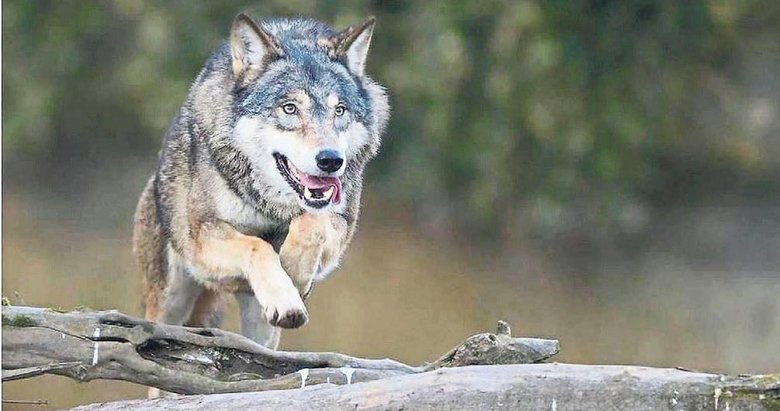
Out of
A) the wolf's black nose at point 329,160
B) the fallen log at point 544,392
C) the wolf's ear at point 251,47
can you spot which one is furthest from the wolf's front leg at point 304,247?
the fallen log at point 544,392

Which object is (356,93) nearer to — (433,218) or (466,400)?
(466,400)

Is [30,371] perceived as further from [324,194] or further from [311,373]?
[324,194]

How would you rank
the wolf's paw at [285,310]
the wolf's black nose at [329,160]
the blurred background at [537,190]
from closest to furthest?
the wolf's paw at [285,310], the wolf's black nose at [329,160], the blurred background at [537,190]

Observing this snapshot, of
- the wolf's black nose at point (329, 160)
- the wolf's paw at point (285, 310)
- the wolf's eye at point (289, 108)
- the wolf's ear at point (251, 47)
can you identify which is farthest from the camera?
the wolf's ear at point (251, 47)

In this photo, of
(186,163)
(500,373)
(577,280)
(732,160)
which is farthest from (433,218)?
(500,373)

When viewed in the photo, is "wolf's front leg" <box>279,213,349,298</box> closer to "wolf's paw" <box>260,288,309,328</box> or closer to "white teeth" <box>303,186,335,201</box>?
"white teeth" <box>303,186,335,201</box>

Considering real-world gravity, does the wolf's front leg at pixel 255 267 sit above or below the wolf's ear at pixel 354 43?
below

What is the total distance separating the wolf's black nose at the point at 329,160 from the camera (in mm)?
4844

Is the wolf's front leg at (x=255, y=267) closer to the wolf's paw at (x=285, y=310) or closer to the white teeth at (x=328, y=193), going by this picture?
the wolf's paw at (x=285, y=310)

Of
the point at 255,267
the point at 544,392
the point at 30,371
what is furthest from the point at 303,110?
the point at 544,392

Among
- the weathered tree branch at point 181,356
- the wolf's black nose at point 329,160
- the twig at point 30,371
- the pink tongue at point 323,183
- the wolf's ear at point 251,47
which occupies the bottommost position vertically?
the twig at point 30,371

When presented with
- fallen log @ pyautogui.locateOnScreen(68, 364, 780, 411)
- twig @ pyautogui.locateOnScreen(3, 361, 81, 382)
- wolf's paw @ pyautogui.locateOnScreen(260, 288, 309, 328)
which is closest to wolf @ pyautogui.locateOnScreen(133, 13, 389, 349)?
wolf's paw @ pyautogui.locateOnScreen(260, 288, 309, 328)

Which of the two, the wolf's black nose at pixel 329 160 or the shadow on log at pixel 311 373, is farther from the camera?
the wolf's black nose at pixel 329 160

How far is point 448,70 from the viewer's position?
970cm
